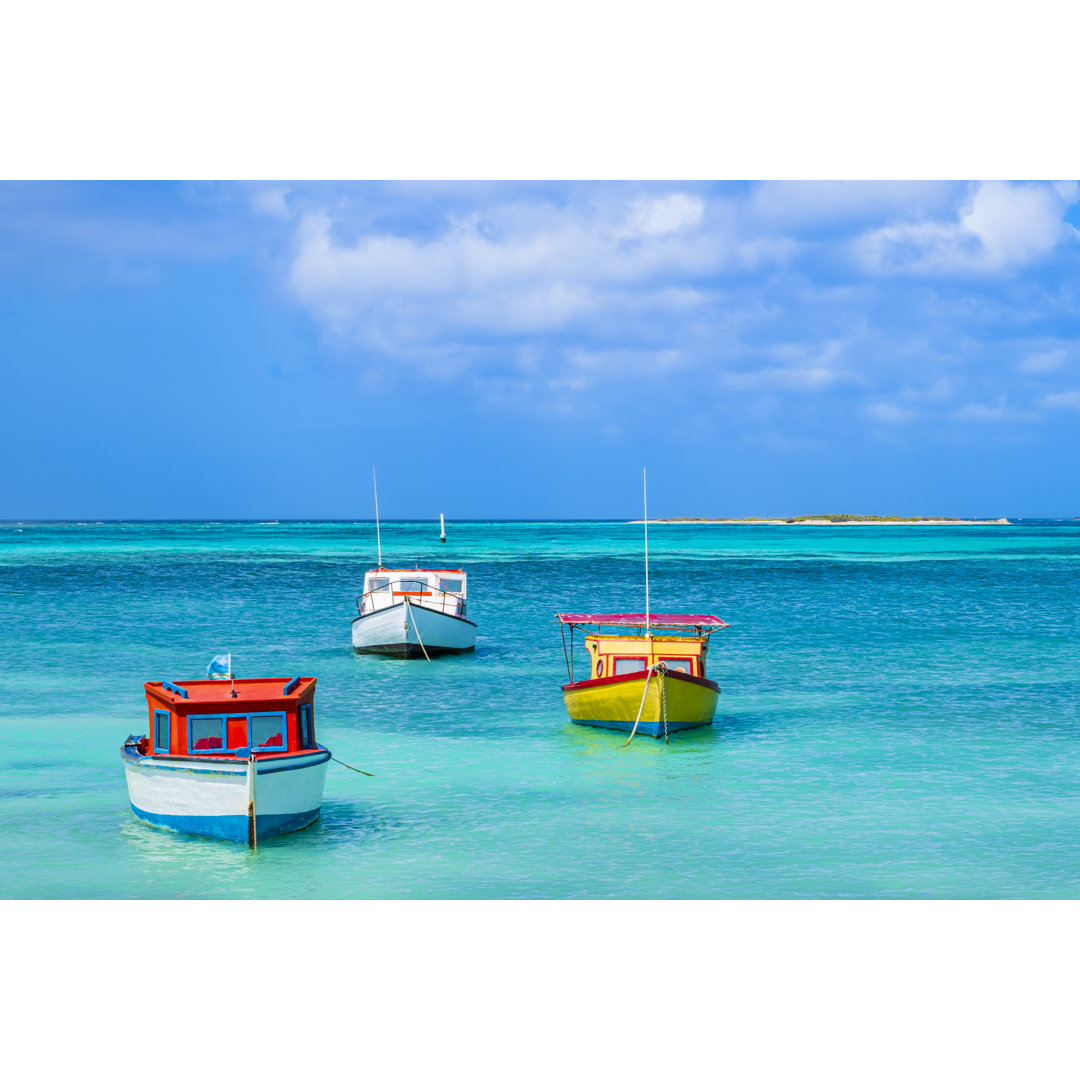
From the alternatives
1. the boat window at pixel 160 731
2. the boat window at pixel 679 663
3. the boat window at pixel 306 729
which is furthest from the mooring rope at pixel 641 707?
the boat window at pixel 160 731

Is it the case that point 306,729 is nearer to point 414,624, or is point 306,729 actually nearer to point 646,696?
point 646,696

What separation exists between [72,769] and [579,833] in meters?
9.60

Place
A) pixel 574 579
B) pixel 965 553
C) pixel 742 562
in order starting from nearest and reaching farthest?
pixel 574 579
pixel 742 562
pixel 965 553

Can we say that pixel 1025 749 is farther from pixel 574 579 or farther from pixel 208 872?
pixel 574 579

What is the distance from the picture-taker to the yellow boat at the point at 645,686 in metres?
22.9

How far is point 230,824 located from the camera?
15.6 m

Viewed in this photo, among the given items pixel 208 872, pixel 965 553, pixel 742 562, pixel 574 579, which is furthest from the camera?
pixel 965 553

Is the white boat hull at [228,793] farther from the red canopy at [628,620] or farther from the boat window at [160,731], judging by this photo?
the red canopy at [628,620]

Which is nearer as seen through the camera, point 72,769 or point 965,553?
point 72,769

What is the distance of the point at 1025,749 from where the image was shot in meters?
22.4

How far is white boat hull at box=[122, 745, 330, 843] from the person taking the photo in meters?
15.5

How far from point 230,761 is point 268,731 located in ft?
3.42

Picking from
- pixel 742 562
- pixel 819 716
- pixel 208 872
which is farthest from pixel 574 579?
pixel 208 872

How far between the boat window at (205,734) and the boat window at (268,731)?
397 millimetres
